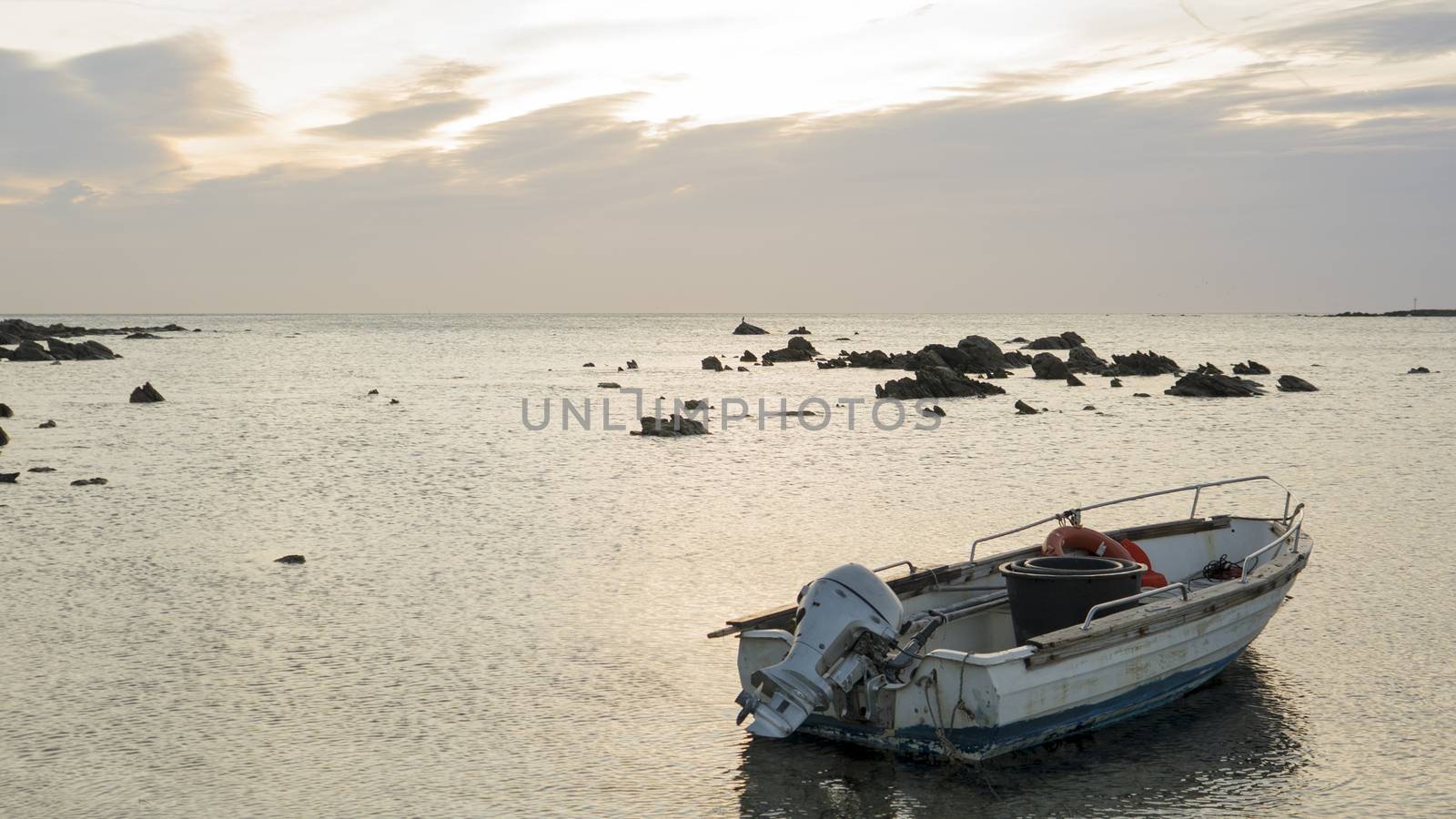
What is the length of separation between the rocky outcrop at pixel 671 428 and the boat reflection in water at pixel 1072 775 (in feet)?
77.6

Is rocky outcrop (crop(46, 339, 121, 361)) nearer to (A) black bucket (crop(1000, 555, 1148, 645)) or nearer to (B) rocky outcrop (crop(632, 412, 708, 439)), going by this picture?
(B) rocky outcrop (crop(632, 412, 708, 439))

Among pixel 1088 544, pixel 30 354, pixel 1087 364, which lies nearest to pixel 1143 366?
pixel 1087 364

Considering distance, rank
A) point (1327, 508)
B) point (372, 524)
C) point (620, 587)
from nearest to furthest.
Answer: point (620, 587), point (372, 524), point (1327, 508)

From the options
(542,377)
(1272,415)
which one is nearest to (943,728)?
(1272,415)

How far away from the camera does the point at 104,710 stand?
9.64 meters

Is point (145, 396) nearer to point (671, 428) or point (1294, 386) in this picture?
point (671, 428)

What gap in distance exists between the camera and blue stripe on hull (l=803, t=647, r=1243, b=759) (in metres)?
8.28

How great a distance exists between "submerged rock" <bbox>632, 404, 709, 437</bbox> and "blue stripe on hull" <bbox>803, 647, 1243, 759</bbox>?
23661mm

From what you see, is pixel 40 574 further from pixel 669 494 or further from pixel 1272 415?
pixel 1272 415

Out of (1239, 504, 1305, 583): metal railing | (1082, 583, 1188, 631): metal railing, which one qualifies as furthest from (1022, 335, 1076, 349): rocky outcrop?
(1082, 583, 1188, 631): metal railing

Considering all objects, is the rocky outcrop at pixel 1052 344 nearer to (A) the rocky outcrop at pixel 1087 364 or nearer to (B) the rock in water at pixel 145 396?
(A) the rocky outcrop at pixel 1087 364

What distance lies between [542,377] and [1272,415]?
119ft

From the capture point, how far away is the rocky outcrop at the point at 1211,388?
154ft

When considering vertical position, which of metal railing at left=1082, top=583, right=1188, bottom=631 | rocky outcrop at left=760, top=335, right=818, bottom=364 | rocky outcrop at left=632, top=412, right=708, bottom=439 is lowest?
rocky outcrop at left=632, top=412, right=708, bottom=439
